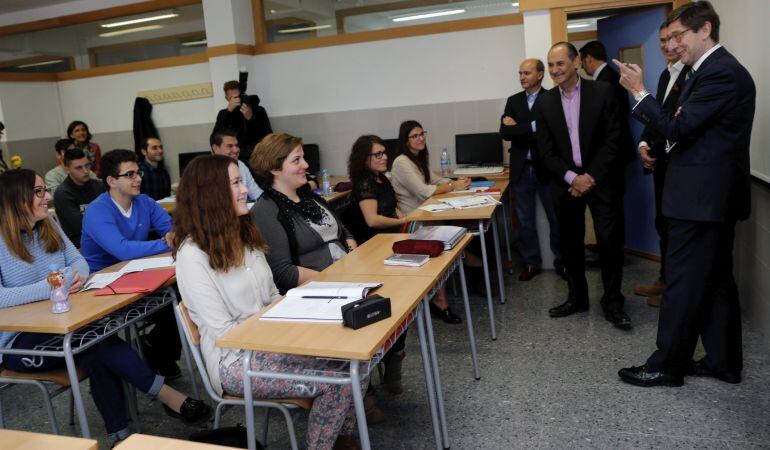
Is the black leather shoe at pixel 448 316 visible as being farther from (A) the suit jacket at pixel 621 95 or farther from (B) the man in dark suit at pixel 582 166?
(A) the suit jacket at pixel 621 95

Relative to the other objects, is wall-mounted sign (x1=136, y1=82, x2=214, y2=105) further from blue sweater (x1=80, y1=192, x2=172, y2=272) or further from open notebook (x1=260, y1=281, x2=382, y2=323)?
open notebook (x1=260, y1=281, x2=382, y2=323)

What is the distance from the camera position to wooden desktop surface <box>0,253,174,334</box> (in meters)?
2.27

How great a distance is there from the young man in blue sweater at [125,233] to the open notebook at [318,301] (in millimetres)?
1313

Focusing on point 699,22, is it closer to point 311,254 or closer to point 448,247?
point 448,247

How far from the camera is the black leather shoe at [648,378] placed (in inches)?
113

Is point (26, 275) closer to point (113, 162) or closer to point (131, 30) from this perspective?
point (113, 162)

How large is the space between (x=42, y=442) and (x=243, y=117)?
5.08m

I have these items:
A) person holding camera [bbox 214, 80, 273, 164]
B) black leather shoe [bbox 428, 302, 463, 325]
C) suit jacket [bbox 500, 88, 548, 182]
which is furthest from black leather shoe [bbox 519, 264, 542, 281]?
person holding camera [bbox 214, 80, 273, 164]

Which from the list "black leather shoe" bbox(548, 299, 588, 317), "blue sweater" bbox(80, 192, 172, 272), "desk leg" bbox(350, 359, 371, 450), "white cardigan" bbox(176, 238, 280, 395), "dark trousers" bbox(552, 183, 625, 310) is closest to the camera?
"desk leg" bbox(350, 359, 371, 450)

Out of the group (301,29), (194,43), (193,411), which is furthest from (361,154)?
(194,43)

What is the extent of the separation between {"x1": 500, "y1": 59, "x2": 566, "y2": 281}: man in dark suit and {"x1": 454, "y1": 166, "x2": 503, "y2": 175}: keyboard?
0.57 meters

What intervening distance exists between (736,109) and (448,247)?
1321mm

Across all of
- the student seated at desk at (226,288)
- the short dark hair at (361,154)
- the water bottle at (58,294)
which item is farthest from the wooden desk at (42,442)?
the short dark hair at (361,154)

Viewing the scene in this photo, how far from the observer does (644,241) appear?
195 inches
